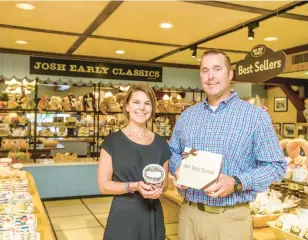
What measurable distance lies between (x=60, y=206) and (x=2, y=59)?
2764mm

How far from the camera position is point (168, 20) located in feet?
12.6

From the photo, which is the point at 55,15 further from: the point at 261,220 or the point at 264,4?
the point at 261,220

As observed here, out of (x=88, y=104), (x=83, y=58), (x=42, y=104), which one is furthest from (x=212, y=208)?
(x=88, y=104)

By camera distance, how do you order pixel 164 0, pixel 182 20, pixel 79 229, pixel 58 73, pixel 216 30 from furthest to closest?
1. pixel 58 73
2. pixel 79 229
3. pixel 216 30
4. pixel 182 20
5. pixel 164 0

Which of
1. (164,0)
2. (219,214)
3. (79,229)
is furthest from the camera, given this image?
(79,229)

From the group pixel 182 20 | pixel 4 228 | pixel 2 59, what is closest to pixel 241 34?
pixel 182 20

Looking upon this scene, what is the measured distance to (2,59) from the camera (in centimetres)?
595

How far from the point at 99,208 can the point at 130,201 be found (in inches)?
159

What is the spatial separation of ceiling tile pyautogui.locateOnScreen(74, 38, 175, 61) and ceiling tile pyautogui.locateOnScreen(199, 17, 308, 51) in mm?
890

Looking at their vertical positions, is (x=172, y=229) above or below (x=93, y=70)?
below

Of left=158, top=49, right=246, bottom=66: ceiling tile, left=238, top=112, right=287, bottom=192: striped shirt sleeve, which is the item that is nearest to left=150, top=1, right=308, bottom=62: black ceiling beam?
left=158, top=49, right=246, bottom=66: ceiling tile

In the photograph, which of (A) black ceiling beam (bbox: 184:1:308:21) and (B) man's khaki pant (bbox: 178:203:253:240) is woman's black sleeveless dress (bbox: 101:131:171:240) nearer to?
(B) man's khaki pant (bbox: 178:203:253:240)

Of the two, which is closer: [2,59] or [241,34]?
[241,34]

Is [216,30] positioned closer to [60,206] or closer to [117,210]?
[117,210]
